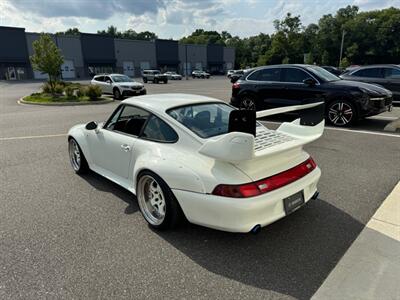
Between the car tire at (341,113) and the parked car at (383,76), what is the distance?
14.5 ft

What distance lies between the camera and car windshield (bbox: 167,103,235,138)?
3288mm

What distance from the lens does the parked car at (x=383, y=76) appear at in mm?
11273

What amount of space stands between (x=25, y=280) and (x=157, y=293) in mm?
1165

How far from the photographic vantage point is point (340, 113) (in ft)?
27.1

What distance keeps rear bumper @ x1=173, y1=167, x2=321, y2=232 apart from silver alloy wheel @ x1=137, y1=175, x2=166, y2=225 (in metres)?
0.40

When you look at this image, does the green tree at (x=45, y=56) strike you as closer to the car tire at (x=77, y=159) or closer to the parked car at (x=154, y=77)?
the car tire at (x=77, y=159)

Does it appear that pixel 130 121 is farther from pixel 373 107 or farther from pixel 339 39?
pixel 339 39

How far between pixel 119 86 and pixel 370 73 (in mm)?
13401

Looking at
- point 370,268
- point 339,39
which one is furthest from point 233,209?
point 339,39

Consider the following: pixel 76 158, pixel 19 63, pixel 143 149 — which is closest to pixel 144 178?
pixel 143 149

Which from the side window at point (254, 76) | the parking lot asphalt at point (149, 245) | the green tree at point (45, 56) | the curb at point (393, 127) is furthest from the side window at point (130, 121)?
the green tree at point (45, 56)

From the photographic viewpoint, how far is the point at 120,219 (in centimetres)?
351

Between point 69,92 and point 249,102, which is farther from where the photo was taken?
point 69,92

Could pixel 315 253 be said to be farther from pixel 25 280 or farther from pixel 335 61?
pixel 335 61
